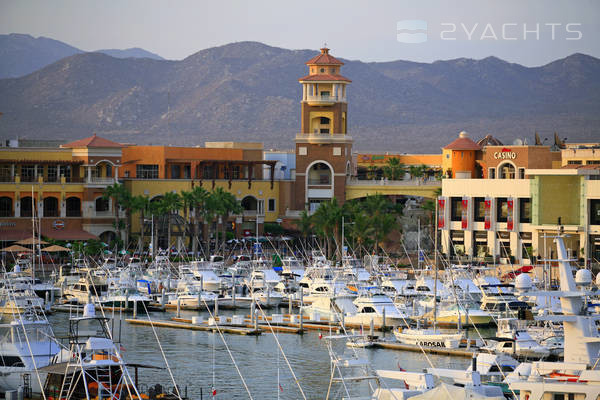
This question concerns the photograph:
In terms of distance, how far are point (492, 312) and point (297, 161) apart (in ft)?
185

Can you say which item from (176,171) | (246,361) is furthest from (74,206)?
(246,361)

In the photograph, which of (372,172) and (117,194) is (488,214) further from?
(117,194)

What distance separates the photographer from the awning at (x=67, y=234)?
107750mm

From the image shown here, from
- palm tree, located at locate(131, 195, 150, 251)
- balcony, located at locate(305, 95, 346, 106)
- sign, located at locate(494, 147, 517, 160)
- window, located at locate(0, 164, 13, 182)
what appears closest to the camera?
palm tree, located at locate(131, 195, 150, 251)

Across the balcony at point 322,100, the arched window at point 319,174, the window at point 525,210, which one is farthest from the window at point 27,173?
the window at point 525,210

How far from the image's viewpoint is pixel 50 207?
112m

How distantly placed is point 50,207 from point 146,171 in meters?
14.1

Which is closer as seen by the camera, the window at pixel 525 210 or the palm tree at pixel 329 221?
the window at pixel 525 210

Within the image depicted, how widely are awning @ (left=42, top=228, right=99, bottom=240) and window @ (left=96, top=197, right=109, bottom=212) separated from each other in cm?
415

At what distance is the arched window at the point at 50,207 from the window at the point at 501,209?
4064cm

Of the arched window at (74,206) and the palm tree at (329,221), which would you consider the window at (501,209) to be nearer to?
the palm tree at (329,221)

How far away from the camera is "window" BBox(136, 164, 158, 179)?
123m

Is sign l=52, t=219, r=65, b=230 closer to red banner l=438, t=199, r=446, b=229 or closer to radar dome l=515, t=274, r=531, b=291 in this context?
red banner l=438, t=199, r=446, b=229

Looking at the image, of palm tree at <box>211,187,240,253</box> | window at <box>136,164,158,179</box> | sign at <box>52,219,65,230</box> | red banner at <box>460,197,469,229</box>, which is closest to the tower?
palm tree at <box>211,187,240,253</box>
